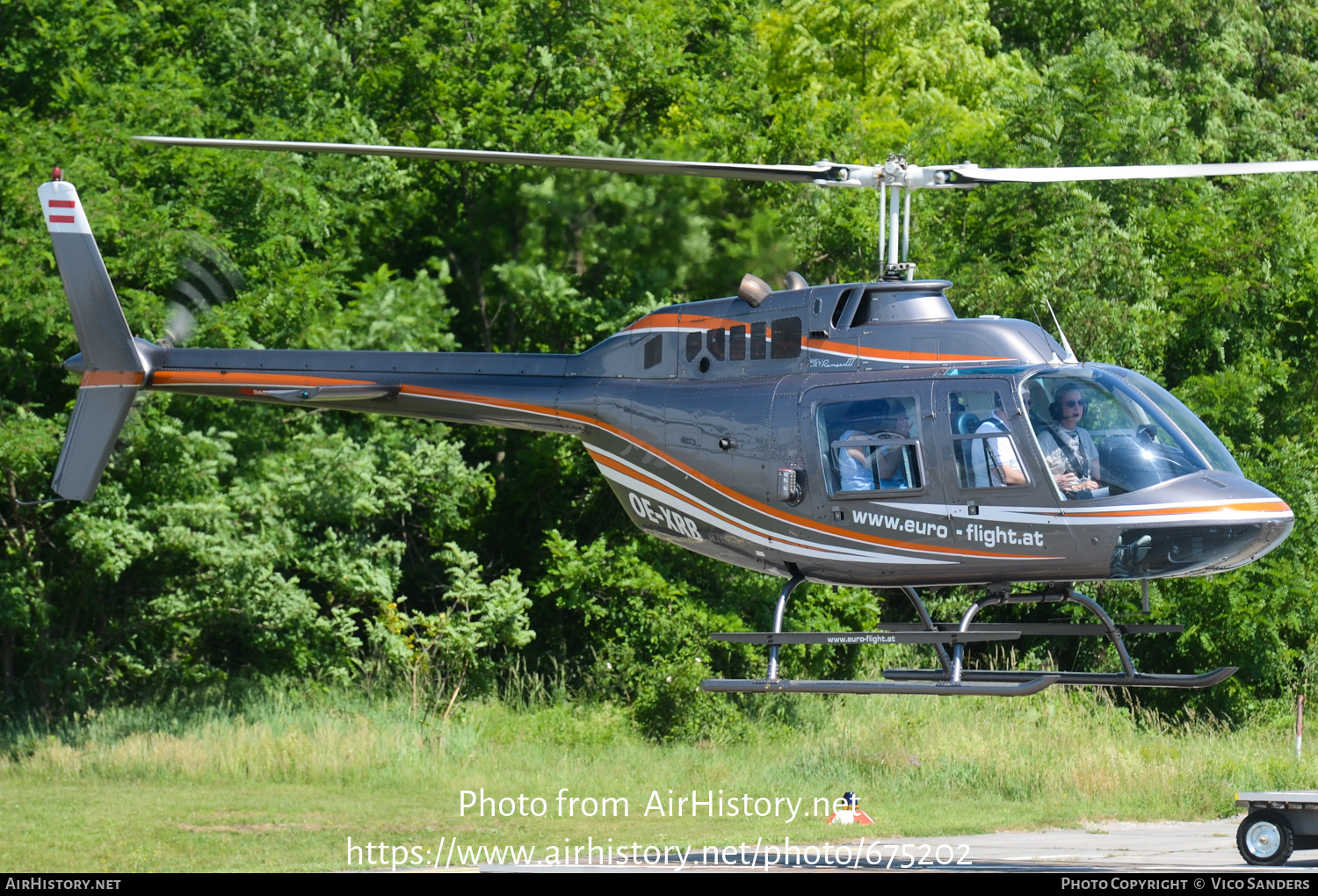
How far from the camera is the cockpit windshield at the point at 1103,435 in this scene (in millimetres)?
9523

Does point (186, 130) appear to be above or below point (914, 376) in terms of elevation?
above

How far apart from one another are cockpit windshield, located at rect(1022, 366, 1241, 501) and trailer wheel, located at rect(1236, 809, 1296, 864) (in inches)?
188

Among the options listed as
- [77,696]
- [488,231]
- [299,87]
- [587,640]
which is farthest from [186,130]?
[587,640]

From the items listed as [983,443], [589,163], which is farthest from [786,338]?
[589,163]

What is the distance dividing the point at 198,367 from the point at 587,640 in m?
11.6

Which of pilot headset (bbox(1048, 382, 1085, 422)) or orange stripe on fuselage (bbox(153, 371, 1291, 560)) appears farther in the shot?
orange stripe on fuselage (bbox(153, 371, 1291, 560))

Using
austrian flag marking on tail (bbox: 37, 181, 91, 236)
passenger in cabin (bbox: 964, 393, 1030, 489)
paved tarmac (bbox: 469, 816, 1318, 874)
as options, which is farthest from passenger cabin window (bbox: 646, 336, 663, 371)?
austrian flag marking on tail (bbox: 37, 181, 91, 236)

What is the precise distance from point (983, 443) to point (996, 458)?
0.13m

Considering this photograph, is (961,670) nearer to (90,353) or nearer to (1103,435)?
(1103,435)

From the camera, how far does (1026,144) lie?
24406mm

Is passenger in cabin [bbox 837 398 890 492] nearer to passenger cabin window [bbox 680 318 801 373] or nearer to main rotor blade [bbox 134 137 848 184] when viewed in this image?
passenger cabin window [bbox 680 318 801 373]

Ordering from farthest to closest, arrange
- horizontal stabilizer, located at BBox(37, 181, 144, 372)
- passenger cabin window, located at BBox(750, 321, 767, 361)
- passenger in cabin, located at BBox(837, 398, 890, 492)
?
horizontal stabilizer, located at BBox(37, 181, 144, 372)
passenger cabin window, located at BBox(750, 321, 767, 361)
passenger in cabin, located at BBox(837, 398, 890, 492)

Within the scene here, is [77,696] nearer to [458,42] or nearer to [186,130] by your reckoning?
[186,130]

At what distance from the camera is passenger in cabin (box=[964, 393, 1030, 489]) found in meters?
9.68
